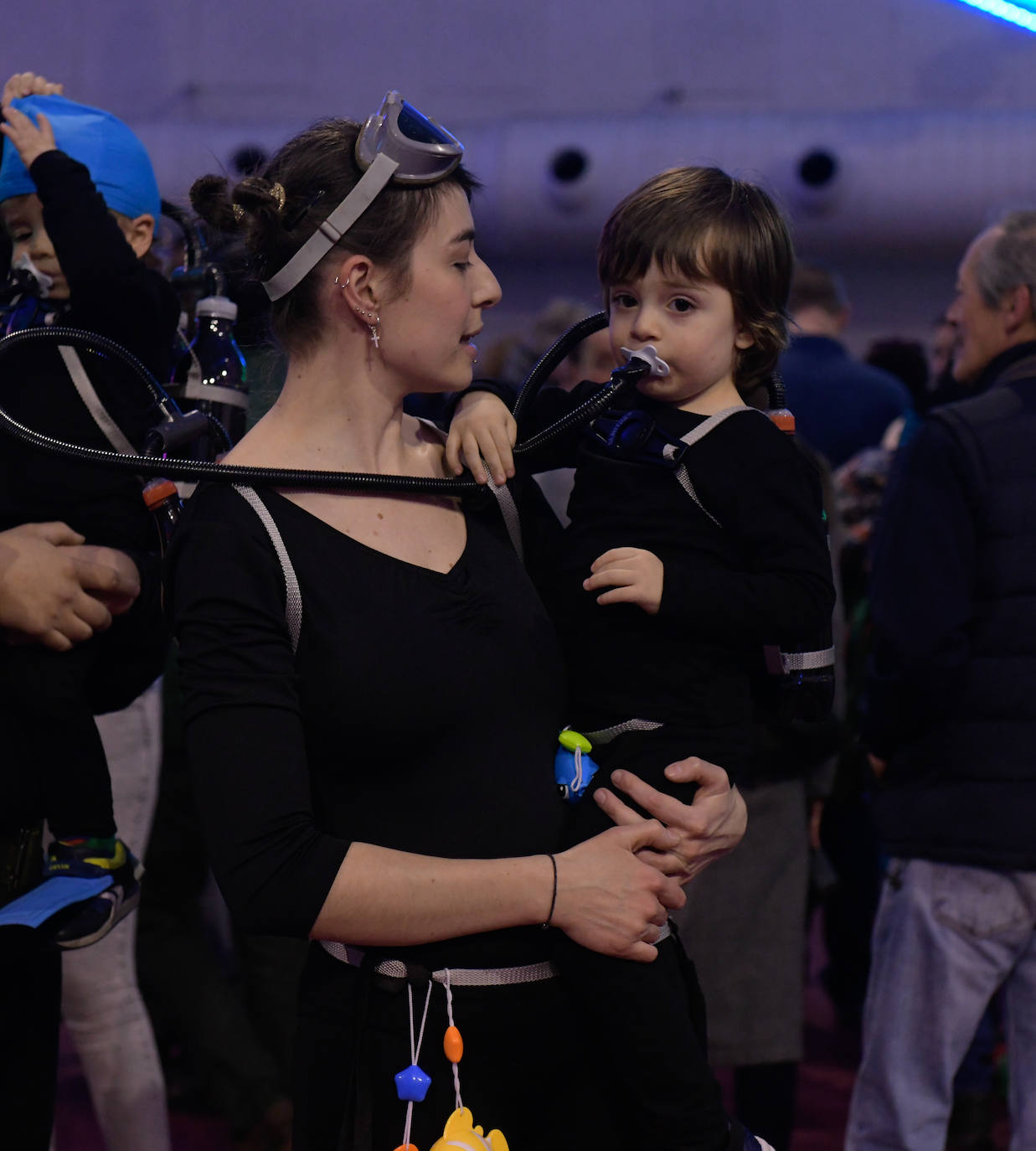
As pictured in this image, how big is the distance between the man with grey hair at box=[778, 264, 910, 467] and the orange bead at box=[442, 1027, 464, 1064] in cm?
294

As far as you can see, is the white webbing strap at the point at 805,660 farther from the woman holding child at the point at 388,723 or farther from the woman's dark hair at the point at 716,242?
the woman's dark hair at the point at 716,242

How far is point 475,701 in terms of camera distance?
1.30 metres

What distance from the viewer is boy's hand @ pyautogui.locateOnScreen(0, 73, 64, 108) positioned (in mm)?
1862

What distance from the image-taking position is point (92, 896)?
1640 mm

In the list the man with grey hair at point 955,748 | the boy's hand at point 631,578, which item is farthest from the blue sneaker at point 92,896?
the man with grey hair at point 955,748

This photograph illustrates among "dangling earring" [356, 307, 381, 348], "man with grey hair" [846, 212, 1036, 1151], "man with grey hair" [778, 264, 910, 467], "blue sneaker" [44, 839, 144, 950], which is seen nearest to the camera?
"dangling earring" [356, 307, 381, 348]

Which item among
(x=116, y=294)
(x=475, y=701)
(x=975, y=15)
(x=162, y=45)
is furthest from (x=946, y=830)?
(x=162, y=45)

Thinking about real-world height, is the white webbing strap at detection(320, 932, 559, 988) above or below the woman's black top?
below

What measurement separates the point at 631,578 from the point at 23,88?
1.21 meters

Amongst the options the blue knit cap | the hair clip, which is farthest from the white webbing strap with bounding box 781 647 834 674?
the blue knit cap

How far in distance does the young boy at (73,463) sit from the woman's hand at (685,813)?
701 millimetres

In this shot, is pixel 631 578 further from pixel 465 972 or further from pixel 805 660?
pixel 465 972

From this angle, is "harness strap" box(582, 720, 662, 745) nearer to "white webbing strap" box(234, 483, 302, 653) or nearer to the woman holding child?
the woman holding child

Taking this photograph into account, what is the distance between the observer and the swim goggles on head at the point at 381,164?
1.32 m
